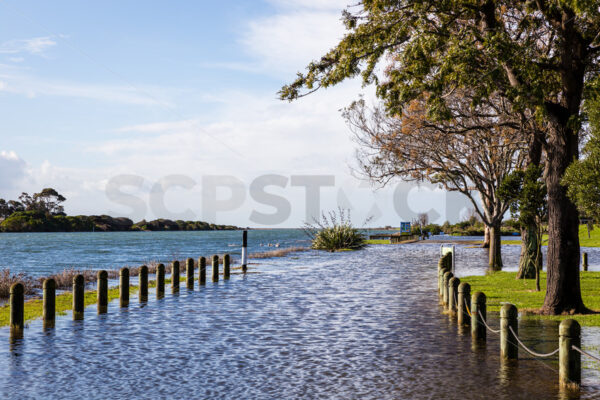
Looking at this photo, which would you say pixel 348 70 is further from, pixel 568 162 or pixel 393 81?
pixel 568 162

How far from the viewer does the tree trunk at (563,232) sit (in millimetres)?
15227

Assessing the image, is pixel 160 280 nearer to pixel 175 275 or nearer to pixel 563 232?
pixel 175 275

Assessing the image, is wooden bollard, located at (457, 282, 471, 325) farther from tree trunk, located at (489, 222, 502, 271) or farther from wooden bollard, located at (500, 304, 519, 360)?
tree trunk, located at (489, 222, 502, 271)

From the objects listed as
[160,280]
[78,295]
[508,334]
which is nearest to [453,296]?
[508,334]

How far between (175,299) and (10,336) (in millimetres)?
6956

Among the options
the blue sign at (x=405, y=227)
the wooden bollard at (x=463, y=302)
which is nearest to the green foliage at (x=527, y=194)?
the wooden bollard at (x=463, y=302)

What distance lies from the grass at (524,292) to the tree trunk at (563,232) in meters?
0.51

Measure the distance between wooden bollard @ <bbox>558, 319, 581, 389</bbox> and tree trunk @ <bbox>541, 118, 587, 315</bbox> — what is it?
6.89 meters

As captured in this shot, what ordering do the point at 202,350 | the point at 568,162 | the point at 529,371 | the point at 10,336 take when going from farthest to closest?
the point at 568,162 → the point at 10,336 → the point at 202,350 → the point at 529,371

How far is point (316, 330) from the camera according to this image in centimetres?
1333

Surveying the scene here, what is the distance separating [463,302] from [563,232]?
357cm

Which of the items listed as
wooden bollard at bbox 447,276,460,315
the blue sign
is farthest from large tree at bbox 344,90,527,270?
the blue sign

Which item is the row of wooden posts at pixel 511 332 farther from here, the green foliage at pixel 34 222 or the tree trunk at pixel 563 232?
the green foliage at pixel 34 222

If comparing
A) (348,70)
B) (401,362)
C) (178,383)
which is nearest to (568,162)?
(348,70)
